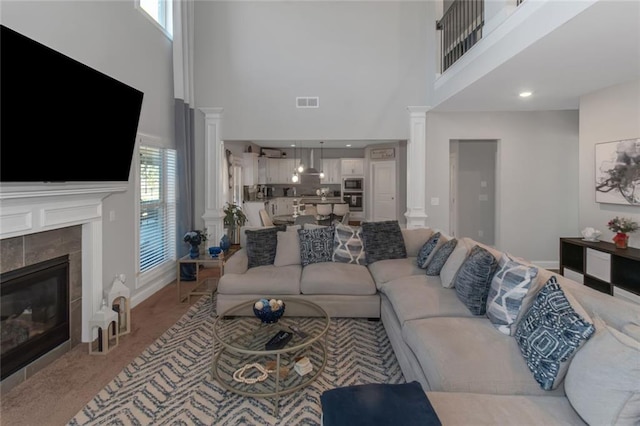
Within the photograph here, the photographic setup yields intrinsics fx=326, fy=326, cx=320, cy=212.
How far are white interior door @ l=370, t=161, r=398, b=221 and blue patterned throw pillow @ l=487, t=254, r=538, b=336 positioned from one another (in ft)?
20.5

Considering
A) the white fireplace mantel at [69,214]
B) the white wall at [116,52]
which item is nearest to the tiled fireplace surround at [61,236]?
the white fireplace mantel at [69,214]

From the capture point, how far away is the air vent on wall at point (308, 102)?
213 inches

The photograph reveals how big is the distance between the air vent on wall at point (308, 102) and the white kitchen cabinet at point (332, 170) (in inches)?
197

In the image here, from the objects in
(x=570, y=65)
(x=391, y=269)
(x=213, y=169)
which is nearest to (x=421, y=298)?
(x=391, y=269)

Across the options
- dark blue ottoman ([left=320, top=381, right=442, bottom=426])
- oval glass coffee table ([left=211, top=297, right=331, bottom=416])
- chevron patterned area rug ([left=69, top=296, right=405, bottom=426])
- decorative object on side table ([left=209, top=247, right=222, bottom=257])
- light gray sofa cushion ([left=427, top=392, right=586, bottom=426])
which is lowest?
chevron patterned area rug ([left=69, top=296, right=405, bottom=426])

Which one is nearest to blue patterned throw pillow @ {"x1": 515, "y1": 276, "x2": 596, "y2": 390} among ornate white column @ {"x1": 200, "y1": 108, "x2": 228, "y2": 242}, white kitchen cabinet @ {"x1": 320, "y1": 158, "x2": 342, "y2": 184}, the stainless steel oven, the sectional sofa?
the sectional sofa

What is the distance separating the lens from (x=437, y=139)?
5.54m

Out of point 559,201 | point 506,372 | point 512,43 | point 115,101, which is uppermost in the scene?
point 512,43

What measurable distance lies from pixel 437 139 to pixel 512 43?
2555 millimetres

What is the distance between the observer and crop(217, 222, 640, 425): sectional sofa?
140 cm

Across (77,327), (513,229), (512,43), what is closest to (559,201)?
(513,229)

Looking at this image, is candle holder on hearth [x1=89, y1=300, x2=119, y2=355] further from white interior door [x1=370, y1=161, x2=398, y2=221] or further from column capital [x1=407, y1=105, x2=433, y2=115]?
white interior door [x1=370, y1=161, x2=398, y2=221]

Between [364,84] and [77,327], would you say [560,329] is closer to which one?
[77,327]

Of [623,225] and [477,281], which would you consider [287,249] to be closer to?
[477,281]
